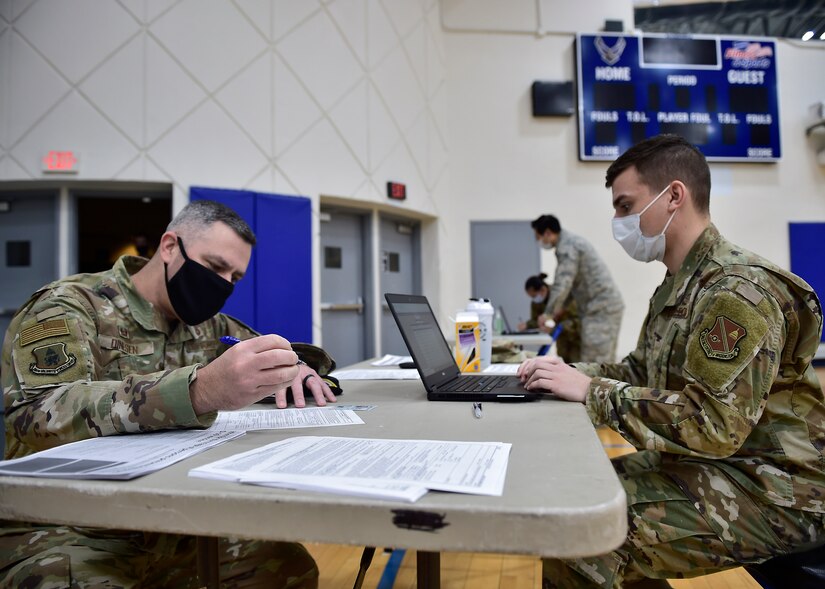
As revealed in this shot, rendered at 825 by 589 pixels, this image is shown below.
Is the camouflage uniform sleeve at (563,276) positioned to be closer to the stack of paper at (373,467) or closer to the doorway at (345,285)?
the doorway at (345,285)

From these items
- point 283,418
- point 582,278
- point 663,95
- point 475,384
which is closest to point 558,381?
point 475,384

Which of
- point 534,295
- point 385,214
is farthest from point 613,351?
point 385,214

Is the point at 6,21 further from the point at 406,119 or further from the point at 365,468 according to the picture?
the point at 365,468

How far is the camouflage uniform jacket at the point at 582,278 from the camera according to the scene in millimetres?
3695

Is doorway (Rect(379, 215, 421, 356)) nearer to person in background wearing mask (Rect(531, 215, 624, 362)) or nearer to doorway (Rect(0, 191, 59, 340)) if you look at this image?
person in background wearing mask (Rect(531, 215, 624, 362))

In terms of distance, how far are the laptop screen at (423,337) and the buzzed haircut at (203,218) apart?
476 mm

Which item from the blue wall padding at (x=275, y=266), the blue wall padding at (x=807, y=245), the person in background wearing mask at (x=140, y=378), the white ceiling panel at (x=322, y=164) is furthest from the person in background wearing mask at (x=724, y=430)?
the blue wall padding at (x=807, y=245)

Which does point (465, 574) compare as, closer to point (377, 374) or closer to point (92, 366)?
point (377, 374)

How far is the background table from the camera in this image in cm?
42

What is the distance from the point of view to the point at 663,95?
5.34m

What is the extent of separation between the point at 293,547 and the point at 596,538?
3.02 feet

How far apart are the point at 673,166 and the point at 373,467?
1031 mm

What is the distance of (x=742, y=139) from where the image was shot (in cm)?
544

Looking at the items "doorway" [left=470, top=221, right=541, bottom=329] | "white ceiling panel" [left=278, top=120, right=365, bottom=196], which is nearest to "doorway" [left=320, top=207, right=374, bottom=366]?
"white ceiling panel" [left=278, top=120, right=365, bottom=196]
